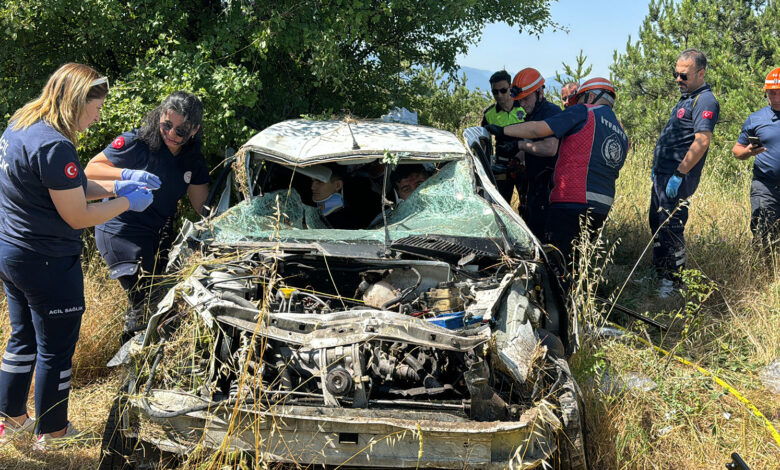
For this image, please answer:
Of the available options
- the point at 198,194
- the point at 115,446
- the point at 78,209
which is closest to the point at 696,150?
the point at 198,194

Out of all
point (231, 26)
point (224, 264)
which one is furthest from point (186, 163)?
point (231, 26)

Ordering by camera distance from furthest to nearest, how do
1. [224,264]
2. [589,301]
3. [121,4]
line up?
[121,4], [589,301], [224,264]

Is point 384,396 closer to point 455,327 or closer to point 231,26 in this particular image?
point 455,327

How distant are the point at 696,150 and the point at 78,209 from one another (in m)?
4.81

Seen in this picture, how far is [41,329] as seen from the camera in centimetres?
340

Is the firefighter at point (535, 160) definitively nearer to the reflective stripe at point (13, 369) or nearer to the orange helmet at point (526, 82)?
the orange helmet at point (526, 82)

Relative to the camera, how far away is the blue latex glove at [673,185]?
221 inches

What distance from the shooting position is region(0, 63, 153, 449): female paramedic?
3223 mm

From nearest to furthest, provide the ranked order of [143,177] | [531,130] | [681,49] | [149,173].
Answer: [143,177], [149,173], [531,130], [681,49]

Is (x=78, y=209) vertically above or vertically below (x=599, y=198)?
above

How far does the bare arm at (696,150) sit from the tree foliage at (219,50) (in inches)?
94.9

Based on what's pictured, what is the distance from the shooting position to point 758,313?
16.7 ft

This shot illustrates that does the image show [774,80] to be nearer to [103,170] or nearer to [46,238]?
[103,170]

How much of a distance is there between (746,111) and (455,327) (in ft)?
23.5
